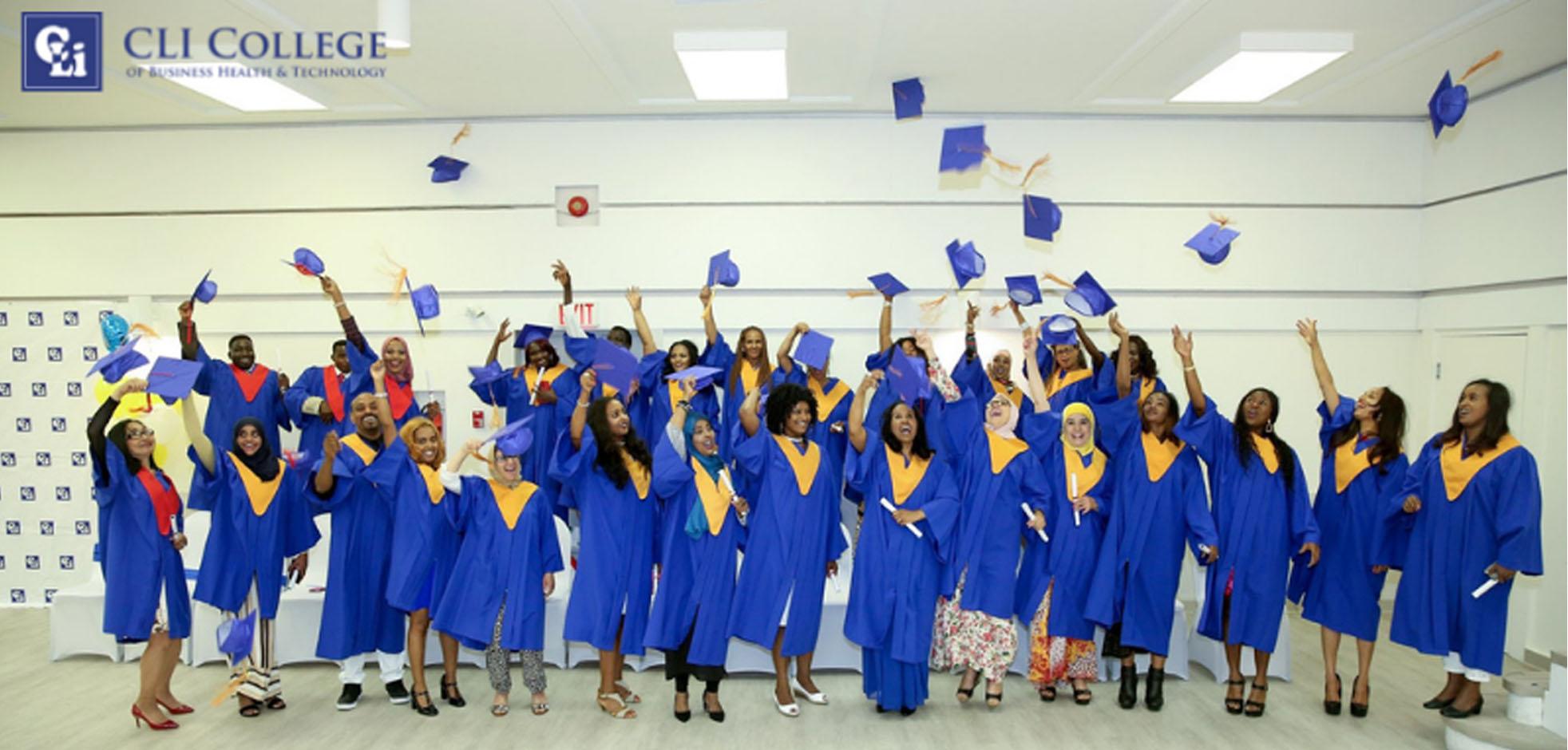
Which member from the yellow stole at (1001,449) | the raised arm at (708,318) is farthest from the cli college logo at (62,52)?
the yellow stole at (1001,449)

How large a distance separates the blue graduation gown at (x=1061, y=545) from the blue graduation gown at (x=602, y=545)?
1891 mm

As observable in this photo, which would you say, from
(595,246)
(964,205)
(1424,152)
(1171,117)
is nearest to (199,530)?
(595,246)

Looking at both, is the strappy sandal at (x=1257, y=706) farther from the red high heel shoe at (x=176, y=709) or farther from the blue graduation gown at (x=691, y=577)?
the red high heel shoe at (x=176, y=709)

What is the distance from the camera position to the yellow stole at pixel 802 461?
439 centimetres

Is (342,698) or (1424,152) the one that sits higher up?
(1424,152)

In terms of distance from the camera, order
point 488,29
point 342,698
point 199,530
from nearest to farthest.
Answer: point 342,698 < point 488,29 < point 199,530

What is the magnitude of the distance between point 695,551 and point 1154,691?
7.75 ft

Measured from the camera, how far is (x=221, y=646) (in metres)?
4.38

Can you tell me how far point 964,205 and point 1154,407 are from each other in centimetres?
276

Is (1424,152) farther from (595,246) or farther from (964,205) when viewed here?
(595,246)

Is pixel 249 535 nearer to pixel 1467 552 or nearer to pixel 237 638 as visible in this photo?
pixel 237 638

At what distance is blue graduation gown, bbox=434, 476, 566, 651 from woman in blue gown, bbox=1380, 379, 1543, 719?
13.3ft

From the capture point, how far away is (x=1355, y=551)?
468cm

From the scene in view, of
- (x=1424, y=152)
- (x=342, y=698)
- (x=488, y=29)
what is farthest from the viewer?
(x=1424, y=152)
